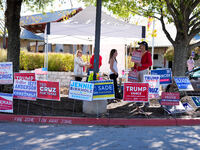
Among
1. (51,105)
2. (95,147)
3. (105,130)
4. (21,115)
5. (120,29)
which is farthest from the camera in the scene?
(120,29)

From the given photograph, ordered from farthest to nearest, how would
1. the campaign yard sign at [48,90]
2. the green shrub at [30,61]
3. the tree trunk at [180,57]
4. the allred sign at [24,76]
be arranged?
the green shrub at [30,61] < the tree trunk at [180,57] < the allred sign at [24,76] < the campaign yard sign at [48,90]

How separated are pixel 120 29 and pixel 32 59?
7392mm

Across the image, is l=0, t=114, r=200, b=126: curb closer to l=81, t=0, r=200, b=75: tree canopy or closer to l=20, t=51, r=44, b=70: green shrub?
l=81, t=0, r=200, b=75: tree canopy

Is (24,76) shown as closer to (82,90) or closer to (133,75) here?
(82,90)

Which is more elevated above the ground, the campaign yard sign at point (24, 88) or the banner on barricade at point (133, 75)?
the banner on barricade at point (133, 75)

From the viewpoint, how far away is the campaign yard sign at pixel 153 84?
772cm

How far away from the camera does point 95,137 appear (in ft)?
18.7

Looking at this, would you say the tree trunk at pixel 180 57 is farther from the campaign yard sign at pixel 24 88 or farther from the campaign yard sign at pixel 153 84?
the campaign yard sign at pixel 24 88

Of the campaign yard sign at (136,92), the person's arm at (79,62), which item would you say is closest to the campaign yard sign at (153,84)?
the campaign yard sign at (136,92)

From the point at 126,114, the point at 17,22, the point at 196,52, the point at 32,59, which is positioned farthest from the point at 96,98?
the point at 196,52

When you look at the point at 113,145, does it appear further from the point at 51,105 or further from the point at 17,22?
the point at 17,22

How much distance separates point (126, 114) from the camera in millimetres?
7711

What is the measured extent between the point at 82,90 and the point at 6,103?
6.87 ft

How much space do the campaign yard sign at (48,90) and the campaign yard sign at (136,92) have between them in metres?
1.87
